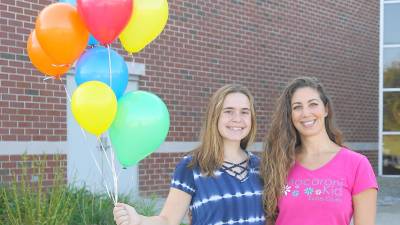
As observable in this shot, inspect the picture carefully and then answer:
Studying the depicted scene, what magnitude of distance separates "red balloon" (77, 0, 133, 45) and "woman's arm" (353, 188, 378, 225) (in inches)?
62.7

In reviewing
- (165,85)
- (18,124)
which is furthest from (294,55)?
(18,124)

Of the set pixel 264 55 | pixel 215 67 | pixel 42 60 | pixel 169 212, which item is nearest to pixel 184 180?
pixel 169 212

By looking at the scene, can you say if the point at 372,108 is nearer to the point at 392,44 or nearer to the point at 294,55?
the point at 392,44

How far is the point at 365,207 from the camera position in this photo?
2.76 m

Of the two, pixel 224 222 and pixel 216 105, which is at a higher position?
pixel 216 105

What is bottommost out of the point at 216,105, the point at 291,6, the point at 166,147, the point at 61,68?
the point at 166,147

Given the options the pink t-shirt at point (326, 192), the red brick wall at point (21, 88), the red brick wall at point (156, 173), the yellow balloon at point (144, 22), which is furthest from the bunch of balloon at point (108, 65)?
the red brick wall at point (156, 173)

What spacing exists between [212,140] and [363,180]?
0.75 m

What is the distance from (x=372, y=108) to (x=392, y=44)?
5.45ft

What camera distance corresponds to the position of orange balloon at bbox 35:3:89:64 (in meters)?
3.26

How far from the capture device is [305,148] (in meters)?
3.00

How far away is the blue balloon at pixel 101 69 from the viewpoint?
11.0 feet

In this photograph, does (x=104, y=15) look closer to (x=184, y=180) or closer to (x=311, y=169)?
(x=184, y=180)

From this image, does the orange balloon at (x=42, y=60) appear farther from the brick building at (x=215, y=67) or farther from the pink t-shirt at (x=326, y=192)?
the brick building at (x=215, y=67)
